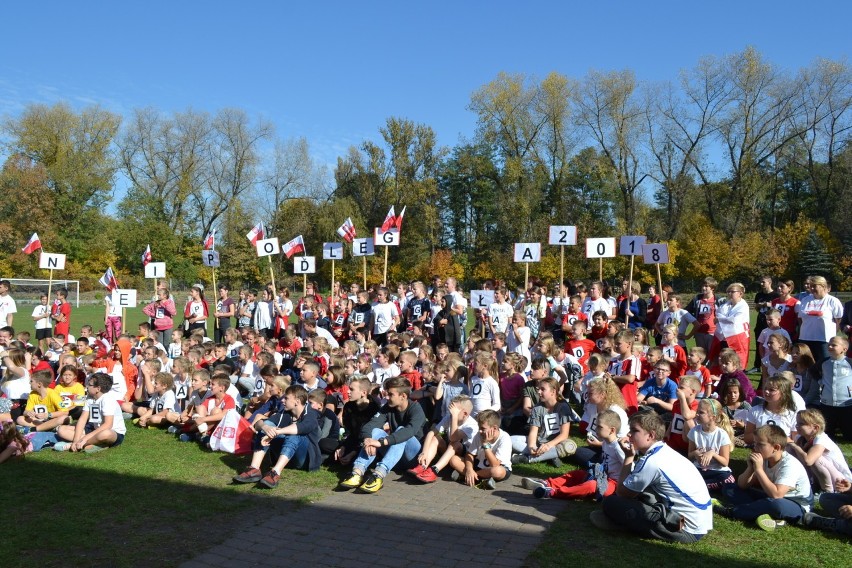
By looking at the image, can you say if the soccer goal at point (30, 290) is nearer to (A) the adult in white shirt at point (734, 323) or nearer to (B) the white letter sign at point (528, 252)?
(B) the white letter sign at point (528, 252)

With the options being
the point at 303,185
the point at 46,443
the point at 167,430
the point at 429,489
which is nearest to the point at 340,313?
the point at 167,430

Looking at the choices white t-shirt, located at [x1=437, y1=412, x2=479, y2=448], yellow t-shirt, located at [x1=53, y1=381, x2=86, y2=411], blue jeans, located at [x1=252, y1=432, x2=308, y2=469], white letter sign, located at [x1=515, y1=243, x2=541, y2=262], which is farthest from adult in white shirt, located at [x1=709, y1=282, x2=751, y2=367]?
yellow t-shirt, located at [x1=53, y1=381, x2=86, y2=411]

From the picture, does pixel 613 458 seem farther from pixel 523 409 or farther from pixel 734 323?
pixel 734 323

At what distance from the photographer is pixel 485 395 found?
8.07 m

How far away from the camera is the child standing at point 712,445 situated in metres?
6.55

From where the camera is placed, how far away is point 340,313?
606 inches

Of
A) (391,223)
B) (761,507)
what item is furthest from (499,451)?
(391,223)

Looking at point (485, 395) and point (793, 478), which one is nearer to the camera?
point (793, 478)

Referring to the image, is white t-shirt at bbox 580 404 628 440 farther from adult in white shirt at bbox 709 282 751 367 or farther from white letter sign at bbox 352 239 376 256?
white letter sign at bbox 352 239 376 256

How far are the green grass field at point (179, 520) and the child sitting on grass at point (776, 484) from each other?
118 mm

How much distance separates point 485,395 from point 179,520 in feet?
11.7

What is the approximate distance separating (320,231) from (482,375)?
1970 inches

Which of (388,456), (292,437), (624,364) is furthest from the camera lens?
(624,364)

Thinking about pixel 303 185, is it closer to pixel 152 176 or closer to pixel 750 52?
pixel 152 176
